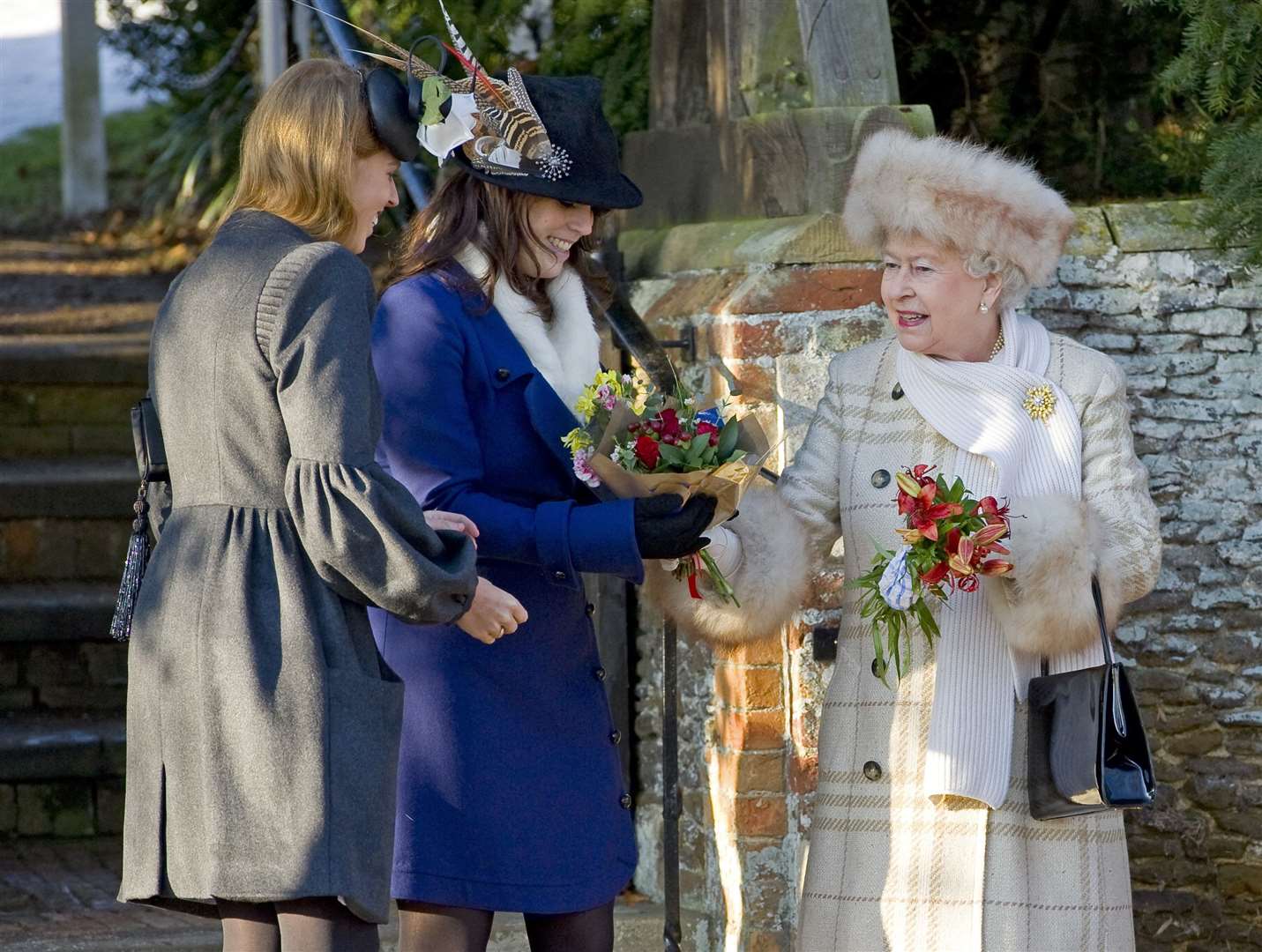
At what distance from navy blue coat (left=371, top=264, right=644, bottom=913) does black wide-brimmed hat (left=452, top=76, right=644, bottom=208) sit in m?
0.21

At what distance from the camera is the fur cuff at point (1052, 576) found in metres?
2.81

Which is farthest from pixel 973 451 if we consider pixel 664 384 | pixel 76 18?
pixel 76 18

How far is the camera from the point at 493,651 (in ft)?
9.20

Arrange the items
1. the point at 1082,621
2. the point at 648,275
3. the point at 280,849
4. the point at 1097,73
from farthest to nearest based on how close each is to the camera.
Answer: the point at 1097,73
the point at 648,275
the point at 1082,621
the point at 280,849

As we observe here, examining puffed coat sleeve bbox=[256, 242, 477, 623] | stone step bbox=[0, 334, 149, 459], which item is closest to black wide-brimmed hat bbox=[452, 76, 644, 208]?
puffed coat sleeve bbox=[256, 242, 477, 623]

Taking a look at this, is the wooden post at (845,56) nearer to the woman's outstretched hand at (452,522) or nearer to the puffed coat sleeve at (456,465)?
the puffed coat sleeve at (456,465)

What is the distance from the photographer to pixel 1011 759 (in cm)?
291

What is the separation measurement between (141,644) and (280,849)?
0.37m

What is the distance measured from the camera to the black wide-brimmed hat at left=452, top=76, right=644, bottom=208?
285 centimetres

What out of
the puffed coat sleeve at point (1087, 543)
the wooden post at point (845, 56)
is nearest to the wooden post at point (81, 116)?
the wooden post at point (845, 56)

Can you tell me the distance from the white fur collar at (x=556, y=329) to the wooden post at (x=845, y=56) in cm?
137

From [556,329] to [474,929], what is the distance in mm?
997

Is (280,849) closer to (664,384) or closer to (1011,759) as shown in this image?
(1011,759)

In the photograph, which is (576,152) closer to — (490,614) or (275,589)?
(490,614)
